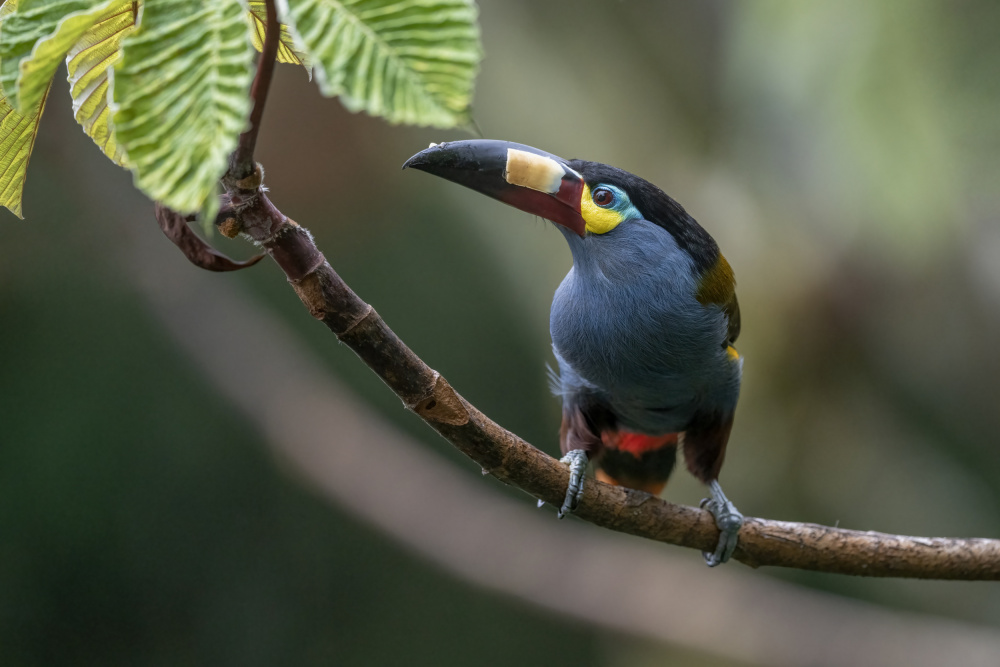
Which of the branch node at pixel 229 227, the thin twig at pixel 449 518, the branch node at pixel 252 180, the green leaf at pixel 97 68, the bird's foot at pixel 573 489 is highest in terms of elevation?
the green leaf at pixel 97 68

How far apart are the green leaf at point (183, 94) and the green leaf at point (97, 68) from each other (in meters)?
0.22

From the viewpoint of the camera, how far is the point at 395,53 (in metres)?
0.60

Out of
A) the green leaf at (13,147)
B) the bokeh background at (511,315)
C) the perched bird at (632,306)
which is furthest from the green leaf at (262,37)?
the bokeh background at (511,315)

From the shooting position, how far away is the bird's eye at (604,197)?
1620 mm

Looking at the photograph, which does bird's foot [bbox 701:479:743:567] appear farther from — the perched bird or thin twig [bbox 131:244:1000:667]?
thin twig [bbox 131:244:1000:667]

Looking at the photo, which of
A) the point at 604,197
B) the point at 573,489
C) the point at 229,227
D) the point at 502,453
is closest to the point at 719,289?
the point at 604,197

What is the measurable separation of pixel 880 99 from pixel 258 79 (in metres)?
2.99

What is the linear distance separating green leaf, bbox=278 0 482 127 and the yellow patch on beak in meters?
0.78

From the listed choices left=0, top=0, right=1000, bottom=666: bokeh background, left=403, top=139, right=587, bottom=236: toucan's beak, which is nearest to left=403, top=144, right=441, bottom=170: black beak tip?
left=403, top=139, right=587, bottom=236: toucan's beak

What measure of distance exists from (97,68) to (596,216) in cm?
94

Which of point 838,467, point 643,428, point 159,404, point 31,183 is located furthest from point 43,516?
point 838,467

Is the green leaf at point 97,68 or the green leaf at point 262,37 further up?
the green leaf at point 262,37

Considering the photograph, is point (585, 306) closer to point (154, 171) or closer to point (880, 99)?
point (154, 171)

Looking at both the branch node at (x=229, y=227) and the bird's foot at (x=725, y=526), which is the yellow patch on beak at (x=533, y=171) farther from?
the bird's foot at (x=725, y=526)
